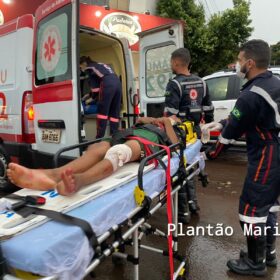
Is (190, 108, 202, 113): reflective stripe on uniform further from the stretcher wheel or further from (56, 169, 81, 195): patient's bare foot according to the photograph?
(56, 169, 81, 195): patient's bare foot

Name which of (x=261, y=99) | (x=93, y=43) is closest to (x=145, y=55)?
(x=93, y=43)

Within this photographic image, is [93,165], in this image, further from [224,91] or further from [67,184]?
[224,91]

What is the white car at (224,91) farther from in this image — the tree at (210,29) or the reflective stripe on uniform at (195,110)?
the tree at (210,29)

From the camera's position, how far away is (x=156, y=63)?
4.74 m

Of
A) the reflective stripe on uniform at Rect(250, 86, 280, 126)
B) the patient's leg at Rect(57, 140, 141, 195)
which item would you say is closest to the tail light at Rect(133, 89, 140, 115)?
the patient's leg at Rect(57, 140, 141, 195)

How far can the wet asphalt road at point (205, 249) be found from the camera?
264 cm

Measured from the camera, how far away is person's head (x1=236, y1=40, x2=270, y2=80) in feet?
8.20

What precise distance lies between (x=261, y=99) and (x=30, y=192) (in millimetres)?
1711

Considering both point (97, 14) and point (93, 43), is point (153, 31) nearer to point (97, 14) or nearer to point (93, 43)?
point (93, 43)

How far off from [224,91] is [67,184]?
5349 millimetres

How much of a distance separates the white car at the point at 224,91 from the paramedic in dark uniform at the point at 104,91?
280 cm

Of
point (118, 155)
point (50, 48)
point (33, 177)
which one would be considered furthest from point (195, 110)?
point (33, 177)

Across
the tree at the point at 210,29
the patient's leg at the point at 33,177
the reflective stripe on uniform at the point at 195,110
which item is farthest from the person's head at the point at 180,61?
the tree at the point at 210,29

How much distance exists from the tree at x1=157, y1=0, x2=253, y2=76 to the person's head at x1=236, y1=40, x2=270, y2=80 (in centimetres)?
1085
